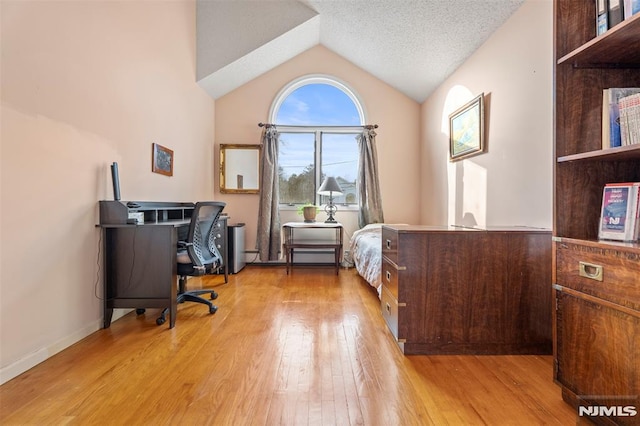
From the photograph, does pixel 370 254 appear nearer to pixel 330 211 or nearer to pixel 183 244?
pixel 330 211

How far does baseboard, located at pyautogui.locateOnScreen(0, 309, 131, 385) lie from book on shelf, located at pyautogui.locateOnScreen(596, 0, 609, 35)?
306 centimetres

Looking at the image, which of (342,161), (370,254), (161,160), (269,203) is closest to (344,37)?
(342,161)

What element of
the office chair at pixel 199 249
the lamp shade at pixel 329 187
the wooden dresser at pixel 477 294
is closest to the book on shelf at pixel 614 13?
the wooden dresser at pixel 477 294

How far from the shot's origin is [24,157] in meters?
1.67

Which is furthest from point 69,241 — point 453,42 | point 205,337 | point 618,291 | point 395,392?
point 453,42

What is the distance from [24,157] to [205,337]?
1.44 meters

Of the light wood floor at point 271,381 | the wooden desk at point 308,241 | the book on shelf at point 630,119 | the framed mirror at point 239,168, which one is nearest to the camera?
the book on shelf at point 630,119

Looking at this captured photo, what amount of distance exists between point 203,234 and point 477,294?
207cm

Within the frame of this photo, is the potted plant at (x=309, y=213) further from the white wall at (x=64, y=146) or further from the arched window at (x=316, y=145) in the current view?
the white wall at (x=64, y=146)

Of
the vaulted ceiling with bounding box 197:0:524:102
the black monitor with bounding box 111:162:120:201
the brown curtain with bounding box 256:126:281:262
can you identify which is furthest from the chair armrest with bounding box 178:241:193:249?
the vaulted ceiling with bounding box 197:0:524:102

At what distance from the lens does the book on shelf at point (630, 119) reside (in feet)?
3.84

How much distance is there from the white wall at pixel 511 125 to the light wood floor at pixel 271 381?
1137mm

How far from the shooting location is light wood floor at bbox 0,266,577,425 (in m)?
1.30

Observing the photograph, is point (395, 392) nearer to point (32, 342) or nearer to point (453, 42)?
point (32, 342)
